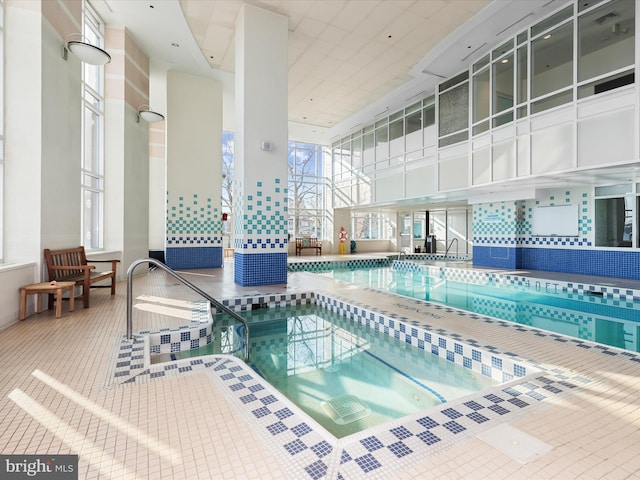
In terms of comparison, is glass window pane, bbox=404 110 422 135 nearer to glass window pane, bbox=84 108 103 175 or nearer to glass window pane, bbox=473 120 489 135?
glass window pane, bbox=473 120 489 135

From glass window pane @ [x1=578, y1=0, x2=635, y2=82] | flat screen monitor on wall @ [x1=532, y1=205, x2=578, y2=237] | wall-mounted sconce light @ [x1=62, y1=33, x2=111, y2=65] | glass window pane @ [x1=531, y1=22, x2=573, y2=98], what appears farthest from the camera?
flat screen monitor on wall @ [x1=532, y1=205, x2=578, y2=237]

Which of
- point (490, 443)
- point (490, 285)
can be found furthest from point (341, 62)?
point (490, 443)

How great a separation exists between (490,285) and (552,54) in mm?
4594

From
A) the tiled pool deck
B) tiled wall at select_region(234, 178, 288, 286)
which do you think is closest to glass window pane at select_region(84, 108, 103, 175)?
tiled wall at select_region(234, 178, 288, 286)

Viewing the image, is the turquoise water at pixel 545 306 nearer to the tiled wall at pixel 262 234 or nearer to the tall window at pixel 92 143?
the tiled wall at pixel 262 234

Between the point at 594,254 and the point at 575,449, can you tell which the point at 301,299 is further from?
the point at 594,254

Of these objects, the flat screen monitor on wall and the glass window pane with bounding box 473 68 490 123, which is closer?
the glass window pane with bounding box 473 68 490 123

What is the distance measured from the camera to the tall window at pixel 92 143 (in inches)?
228

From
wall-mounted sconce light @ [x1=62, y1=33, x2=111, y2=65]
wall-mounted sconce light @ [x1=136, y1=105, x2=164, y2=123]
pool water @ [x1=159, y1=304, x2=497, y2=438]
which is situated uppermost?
wall-mounted sconce light @ [x1=136, y1=105, x2=164, y2=123]

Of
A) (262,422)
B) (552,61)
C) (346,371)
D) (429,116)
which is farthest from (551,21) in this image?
(262,422)

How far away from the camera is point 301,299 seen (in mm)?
5047

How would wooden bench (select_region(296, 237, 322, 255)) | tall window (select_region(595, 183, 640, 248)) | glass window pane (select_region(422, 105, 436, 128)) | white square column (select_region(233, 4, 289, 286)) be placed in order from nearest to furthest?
white square column (select_region(233, 4, 289, 286))
tall window (select_region(595, 183, 640, 248))
glass window pane (select_region(422, 105, 436, 128))
wooden bench (select_region(296, 237, 322, 255))

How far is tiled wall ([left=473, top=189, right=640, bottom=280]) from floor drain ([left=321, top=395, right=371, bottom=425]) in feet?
24.0

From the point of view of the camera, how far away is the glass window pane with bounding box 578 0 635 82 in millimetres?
5000
